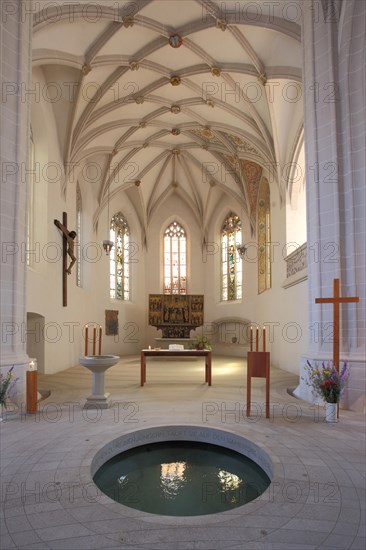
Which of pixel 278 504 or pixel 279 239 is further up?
pixel 279 239

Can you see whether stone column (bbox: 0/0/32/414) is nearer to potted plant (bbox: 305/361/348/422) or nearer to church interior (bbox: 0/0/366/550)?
Result: church interior (bbox: 0/0/366/550)

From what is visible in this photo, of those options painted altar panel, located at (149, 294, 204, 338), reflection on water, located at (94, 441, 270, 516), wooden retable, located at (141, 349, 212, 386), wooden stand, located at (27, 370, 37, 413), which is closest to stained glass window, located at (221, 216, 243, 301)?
painted altar panel, located at (149, 294, 204, 338)

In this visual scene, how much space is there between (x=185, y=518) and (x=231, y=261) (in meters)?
15.9

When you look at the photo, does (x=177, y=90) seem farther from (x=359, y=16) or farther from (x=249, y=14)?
(x=359, y=16)

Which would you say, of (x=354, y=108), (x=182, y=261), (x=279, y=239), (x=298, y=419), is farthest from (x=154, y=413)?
(x=182, y=261)

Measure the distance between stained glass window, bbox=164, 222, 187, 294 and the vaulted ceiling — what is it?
147 inches

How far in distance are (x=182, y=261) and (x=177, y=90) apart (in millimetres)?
9009

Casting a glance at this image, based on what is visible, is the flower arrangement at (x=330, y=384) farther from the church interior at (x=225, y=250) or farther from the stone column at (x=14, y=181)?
the stone column at (x=14, y=181)

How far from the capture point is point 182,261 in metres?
20.0

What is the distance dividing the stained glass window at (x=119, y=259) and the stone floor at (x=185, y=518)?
10584 mm

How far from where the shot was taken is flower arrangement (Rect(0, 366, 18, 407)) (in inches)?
238

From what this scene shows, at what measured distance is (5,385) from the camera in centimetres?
604

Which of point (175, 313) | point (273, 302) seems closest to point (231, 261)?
point (175, 313)

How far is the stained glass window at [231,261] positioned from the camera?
1819 cm
